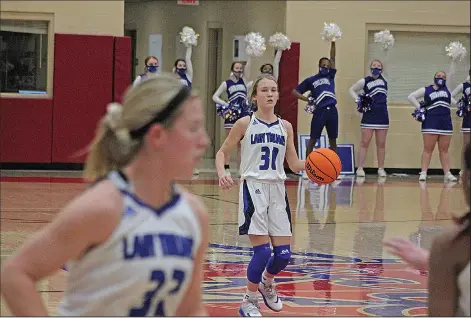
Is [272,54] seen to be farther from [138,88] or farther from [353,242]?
[138,88]

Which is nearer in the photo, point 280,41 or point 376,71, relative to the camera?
point 280,41

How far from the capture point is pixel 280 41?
1847 cm

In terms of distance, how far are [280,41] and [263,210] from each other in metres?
11.8

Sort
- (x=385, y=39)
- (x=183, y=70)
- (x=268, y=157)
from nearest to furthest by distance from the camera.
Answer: (x=268, y=157) → (x=183, y=70) → (x=385, y=39)

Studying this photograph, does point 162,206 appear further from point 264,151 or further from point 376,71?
point 376,71

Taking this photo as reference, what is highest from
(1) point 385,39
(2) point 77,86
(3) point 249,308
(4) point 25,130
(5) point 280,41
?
(1) point 385,39

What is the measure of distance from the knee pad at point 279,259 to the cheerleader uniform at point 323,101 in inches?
435

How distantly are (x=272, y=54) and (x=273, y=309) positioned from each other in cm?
1416

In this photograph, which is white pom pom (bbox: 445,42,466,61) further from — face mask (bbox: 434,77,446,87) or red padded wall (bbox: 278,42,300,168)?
red padded wall (bbox: 278,42,300,168)

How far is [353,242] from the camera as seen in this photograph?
10023 millimetres

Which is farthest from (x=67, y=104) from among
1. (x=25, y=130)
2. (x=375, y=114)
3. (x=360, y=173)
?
(x=375, y=114)

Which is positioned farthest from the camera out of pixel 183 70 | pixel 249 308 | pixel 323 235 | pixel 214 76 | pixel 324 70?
pixel 214 76

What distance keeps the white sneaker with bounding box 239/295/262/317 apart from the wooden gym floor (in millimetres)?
55

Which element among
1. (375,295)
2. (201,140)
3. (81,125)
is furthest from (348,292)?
(81,125)
